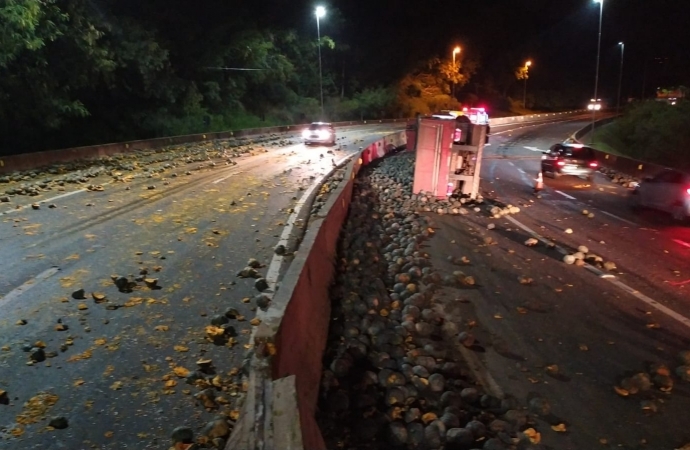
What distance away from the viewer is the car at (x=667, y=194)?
14.6 meters

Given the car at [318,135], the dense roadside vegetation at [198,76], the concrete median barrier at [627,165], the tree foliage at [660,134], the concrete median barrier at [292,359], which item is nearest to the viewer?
the concrete median barrier at [292,359]

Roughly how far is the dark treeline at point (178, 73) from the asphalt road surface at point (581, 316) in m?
18.9

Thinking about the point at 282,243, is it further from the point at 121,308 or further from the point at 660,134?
the point at 660,134

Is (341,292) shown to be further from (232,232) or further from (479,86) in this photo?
(479,86)

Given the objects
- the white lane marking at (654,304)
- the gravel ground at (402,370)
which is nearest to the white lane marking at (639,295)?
the white lane marking at (654,304)

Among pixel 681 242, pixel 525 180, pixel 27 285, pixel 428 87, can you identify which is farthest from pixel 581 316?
pixel 428 87

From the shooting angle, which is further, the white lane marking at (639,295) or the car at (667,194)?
the car at (667,194)

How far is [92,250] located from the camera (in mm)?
9625

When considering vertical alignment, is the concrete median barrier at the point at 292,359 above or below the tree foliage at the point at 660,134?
below

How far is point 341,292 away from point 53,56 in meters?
24.3

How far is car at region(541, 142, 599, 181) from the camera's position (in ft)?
72.8

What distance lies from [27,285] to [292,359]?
4.66 m

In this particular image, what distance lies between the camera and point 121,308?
23.4ft

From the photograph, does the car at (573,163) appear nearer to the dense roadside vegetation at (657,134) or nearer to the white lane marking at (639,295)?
the dense roadside vegetation at (657,134)
